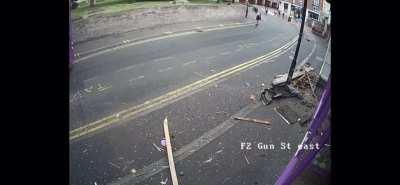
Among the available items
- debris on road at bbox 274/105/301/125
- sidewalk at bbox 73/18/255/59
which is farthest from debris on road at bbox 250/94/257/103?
sidewalk at bbox 73/18/255/59

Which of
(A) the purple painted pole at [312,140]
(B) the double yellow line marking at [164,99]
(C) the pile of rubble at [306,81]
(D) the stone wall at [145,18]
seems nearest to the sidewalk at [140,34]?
(D) the stone wall at [145,18]

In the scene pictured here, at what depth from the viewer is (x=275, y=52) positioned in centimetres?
400

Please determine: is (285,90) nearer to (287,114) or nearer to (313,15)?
(287,114)

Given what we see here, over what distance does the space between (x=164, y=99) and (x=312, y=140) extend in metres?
1.40

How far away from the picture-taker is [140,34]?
387cm

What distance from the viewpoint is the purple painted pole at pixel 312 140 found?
3611 mm

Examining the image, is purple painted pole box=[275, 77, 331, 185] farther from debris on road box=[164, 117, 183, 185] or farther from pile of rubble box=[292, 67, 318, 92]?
debris on road box=[164, 117, 183, 185]

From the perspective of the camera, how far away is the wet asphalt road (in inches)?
135

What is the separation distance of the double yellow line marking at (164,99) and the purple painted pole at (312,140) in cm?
65
